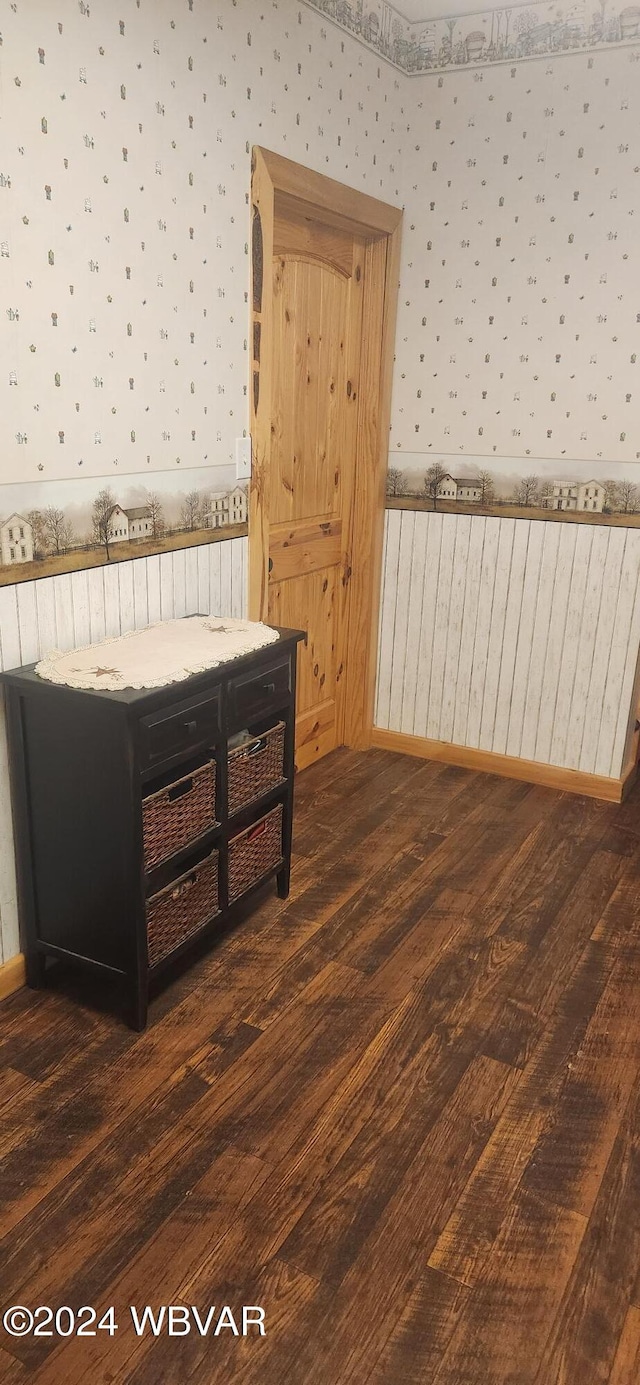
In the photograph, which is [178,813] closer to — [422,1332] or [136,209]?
[422,1332]

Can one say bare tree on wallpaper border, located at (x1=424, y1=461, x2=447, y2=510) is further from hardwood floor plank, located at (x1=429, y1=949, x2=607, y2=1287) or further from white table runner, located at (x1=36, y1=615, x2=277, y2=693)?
hardwood floor plank, located at (x1=429, y1=949, x2=607, y2=1287)

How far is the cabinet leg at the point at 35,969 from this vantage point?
2365mm

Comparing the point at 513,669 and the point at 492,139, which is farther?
the point at 513,669

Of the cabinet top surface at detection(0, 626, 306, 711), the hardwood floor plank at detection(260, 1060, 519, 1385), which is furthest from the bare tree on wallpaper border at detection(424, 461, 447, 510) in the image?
the hardwood floor plank at detection(260, 1060, 519, 1385)

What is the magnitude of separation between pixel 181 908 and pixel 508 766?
6.31ft

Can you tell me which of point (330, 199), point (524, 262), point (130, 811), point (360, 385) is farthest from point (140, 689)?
point (524, 262)

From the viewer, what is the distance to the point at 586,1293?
65.0 inches

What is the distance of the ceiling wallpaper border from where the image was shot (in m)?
3.12

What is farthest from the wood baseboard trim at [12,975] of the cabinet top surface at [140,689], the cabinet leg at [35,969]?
the cabinet top surface at [140,689]

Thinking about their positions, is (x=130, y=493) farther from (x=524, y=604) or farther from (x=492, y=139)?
(x=492, y=139)

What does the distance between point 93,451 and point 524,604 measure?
195 centimetres

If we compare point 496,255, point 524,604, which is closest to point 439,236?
point 496,255

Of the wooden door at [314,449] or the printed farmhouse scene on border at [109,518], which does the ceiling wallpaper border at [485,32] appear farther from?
the printed farmhouse scene on border at [109,518]

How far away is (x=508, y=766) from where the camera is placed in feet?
12.7
